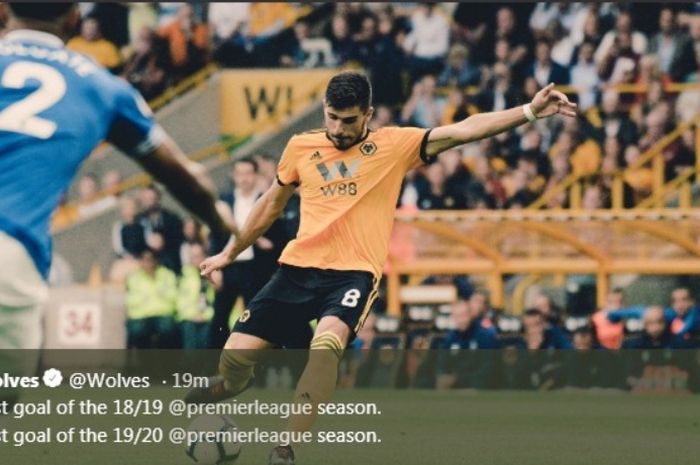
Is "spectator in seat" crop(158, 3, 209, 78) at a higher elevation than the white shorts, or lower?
higher

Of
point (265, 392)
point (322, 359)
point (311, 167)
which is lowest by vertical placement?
point (265, 392)

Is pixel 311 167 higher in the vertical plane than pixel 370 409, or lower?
higher

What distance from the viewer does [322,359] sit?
28.1 ft

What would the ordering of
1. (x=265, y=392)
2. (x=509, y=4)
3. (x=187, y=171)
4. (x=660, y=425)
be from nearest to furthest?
1. (x=187, y=171)
2. (x=660, y=425)
3. (x=265, y=392)
4. (x=509, y=4)

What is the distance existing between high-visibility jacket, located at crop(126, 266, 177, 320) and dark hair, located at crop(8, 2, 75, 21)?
33.3 ft

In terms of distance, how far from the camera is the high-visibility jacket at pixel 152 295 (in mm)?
16031

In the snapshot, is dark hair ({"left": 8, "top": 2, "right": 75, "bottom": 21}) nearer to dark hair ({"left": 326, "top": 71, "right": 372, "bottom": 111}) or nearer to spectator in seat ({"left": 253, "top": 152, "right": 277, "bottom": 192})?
dark hair ({"left": 326, "top": 71, "right": 372, "bottom": 111})

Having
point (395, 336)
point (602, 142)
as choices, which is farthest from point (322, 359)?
point (602, 142)

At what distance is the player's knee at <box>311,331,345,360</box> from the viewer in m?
8.60

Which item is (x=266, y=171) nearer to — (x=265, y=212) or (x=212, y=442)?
(x=265, y=212)

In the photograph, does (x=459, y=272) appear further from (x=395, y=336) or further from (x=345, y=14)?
(x=345, y=14)

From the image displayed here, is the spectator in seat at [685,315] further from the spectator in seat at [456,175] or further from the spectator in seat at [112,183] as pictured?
the spectator in seat at [112,183]

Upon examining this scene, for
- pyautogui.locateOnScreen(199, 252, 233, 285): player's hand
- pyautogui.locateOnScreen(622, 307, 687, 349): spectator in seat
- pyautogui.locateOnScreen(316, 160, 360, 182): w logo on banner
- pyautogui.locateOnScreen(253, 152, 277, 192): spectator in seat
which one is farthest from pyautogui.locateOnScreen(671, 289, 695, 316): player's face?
pyautogui.locateOnScreen(199, 252, 233, 285): player's hand

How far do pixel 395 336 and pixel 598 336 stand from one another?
184 centimetres
